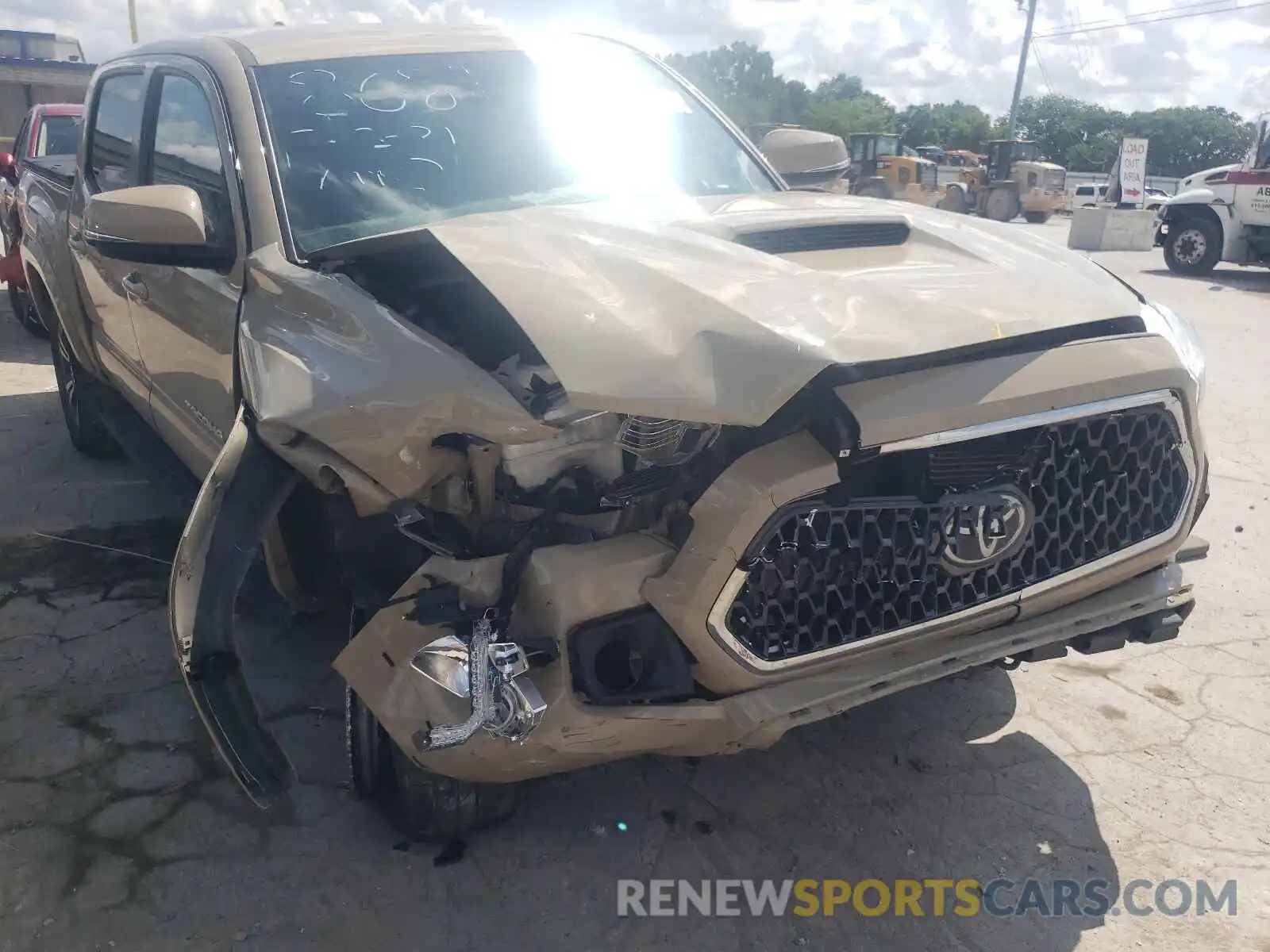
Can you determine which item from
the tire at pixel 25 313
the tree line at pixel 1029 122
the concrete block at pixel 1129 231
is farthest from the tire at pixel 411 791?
the tree line at pixel 1029 122

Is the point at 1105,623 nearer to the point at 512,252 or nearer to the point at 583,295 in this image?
the point at 583,295

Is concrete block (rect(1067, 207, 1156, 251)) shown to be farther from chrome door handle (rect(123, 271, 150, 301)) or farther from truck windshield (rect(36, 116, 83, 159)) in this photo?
chrome door handle (rect(123, 271, 150, 301))

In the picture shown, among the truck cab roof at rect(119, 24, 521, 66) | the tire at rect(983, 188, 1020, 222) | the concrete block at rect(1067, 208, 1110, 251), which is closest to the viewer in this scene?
the truck cab roof at rect(119, 24, 521, 66)

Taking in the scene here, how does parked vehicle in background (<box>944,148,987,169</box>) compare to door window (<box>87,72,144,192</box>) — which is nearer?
door window (<box>87,72,144,192</box>)

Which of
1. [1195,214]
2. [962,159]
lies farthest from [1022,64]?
[1195,214]

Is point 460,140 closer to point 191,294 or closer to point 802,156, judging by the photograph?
point 191,294

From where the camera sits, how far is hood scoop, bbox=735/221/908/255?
2.50 m

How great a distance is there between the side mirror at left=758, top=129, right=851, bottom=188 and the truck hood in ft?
4.65

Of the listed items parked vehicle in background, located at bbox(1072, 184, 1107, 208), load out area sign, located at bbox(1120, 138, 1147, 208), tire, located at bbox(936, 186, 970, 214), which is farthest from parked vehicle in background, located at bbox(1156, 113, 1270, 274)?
parked vehicle in background, located at bbox(1072, 184, 1107, 208)

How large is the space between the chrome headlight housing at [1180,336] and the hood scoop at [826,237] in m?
0.64

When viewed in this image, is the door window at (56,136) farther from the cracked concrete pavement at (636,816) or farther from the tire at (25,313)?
the cracked concrete pavement at (636,816)

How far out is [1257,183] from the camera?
42.8 ft

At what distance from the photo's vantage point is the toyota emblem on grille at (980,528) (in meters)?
2.08

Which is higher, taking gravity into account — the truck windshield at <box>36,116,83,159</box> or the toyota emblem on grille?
the truck windshield at <box>36,116,83,159</box>
